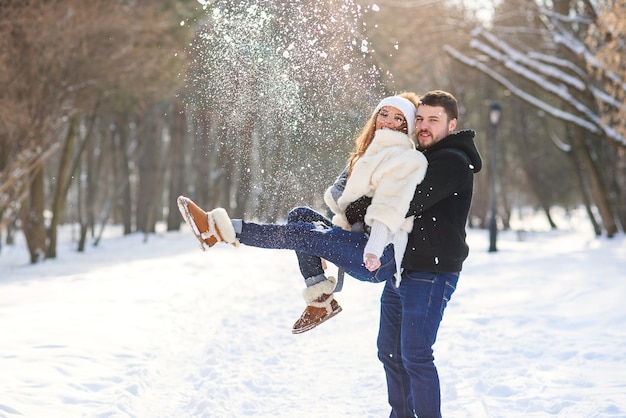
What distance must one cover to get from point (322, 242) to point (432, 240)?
0.59 meters

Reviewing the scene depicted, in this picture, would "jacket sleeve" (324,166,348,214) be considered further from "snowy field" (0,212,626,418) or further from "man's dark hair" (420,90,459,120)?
"snowy field" (0,212,626,418)

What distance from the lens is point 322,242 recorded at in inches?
140

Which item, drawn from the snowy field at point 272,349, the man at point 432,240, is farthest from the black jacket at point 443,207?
the snowy field at point 272,349

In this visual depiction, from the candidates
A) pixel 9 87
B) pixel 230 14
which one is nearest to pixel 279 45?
pixel 230 14

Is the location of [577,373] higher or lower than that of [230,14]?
lower

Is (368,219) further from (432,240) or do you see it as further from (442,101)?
(442,101)

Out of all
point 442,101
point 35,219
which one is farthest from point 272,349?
point 35,219

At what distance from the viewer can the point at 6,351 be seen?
5547 millimetres

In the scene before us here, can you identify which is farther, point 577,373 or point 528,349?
point 528,349

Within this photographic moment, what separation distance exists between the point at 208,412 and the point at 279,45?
115 inches

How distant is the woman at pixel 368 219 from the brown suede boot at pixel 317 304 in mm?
215

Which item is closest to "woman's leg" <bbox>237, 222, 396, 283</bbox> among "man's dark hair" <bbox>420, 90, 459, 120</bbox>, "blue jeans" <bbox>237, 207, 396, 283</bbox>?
"blue jeans" <bbox>237, 207, 396, 283</bbox>

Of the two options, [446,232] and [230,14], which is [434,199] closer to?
[446,232]

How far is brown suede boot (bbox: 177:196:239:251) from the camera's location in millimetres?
3465
